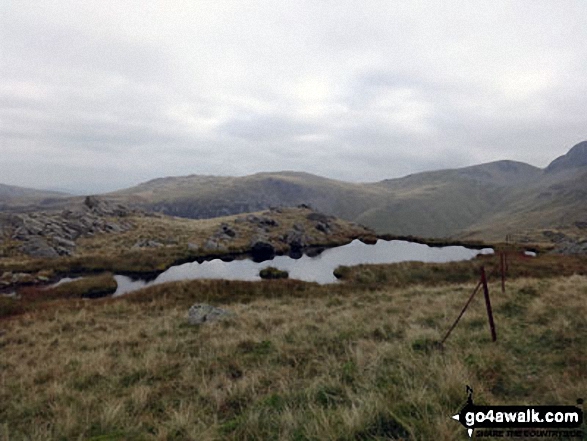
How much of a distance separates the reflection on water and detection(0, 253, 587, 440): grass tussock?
25.8 meters

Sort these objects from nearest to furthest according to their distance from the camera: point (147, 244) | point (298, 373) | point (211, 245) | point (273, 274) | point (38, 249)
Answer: point (298, 373) < point (273, 274) < point (38, 249) < point (211, 245) < point (147, 244)

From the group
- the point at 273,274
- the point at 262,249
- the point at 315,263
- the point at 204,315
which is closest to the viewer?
the point at 204,315

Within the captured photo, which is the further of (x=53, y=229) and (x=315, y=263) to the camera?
(x=53, y=229)

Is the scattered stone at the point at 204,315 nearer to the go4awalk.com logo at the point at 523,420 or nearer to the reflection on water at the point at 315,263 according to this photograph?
the go4awalk.com logo at the point at 523,420

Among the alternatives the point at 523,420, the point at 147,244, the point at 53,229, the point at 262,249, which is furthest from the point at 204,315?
the point at 53,229

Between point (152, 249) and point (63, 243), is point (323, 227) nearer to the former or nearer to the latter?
point (152, 249)

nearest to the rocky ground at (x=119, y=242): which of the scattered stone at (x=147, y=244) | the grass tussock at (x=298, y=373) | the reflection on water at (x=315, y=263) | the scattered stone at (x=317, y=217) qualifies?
the scattered stone at (x=147, y=244)

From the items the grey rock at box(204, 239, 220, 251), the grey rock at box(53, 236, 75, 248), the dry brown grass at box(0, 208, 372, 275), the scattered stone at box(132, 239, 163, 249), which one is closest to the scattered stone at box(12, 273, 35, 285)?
the dry brown grass at box(0, 208, 372, 275)

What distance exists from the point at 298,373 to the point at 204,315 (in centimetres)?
998

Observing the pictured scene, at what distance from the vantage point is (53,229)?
2813 inches

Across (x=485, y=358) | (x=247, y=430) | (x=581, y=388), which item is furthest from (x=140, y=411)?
(x=581, y=388)

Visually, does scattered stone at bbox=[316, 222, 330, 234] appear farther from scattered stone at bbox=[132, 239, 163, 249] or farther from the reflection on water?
scattered stone at bbox=[132, 239, 163, 249]

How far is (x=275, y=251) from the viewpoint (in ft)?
220

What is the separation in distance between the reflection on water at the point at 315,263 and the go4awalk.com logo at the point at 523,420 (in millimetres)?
34014
